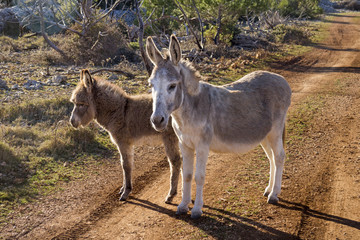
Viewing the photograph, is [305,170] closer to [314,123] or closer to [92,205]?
[314,123]

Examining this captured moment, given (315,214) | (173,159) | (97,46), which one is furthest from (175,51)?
(97,46)

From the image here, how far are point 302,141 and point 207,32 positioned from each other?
48.0ft

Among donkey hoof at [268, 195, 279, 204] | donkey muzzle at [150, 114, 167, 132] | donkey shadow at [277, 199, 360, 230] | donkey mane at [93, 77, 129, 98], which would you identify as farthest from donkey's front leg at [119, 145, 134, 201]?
donkey shadow at [277, 199, 360, 230]

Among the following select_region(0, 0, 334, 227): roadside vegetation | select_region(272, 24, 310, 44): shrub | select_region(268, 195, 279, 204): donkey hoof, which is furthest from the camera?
select_region(272, 24, 310, 44): shrub

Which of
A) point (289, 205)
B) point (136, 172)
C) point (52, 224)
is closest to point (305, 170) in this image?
point (289, 205)

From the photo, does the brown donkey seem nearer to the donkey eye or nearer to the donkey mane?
the donkey mane

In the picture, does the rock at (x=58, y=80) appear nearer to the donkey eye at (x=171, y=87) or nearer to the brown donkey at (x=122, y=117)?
the brown donkey at (x=122, y=117)

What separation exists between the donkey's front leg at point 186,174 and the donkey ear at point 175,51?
1392 millimetres

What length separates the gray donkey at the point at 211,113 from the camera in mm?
4539

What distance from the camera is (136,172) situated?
7512 millimetres

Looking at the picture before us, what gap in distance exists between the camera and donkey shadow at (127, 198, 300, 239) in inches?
195

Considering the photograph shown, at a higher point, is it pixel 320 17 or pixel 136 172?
pixel 320 17

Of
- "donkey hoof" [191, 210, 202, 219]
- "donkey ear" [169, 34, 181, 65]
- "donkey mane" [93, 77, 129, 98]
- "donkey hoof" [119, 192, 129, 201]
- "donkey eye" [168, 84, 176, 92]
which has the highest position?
"donkey ear" [169, 34, 181, 65]

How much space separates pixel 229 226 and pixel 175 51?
9.11 ft
